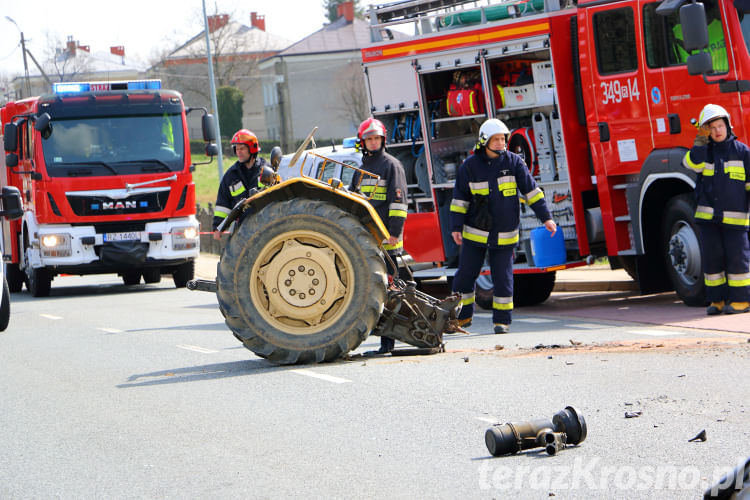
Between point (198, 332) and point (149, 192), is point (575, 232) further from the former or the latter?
point (149, 192)

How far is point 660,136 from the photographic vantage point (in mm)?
11797

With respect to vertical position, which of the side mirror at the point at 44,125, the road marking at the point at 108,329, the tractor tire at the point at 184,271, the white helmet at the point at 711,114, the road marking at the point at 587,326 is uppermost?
the side mirror at the point at 44,125

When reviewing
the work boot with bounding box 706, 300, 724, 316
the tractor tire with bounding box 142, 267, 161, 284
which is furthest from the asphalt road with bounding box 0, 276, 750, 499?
the tractor tire with bounding box 142, 267, 161, 284

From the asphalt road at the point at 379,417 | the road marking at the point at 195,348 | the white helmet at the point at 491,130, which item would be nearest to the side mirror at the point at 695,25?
the white helmet at the point at 491,130

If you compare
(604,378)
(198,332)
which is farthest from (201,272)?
(604,378)

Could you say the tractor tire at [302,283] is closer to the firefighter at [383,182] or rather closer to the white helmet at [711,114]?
the firefighter at [383,182]

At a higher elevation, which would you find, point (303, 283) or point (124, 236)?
point (124, 236)

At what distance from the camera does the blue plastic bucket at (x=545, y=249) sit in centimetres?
1274

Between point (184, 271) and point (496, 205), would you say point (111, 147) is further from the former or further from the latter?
point (496, 205)

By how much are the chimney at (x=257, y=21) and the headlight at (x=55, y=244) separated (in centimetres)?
7799

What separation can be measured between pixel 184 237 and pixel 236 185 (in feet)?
25.5

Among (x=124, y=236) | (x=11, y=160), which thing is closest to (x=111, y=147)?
(x=124, y=236)

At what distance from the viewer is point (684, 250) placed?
11.8 meters

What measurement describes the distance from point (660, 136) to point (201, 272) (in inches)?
585
